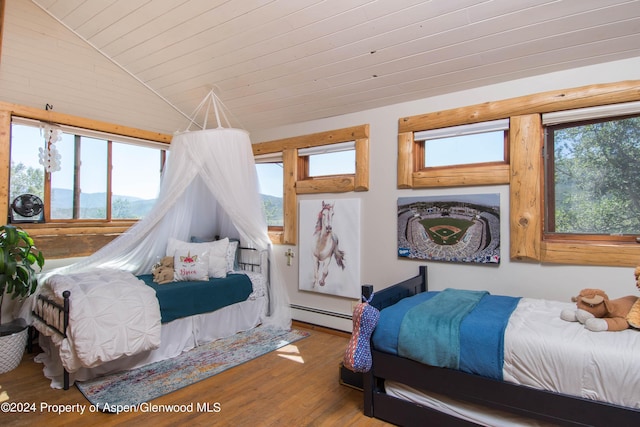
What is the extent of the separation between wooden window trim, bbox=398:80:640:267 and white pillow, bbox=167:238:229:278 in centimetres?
284

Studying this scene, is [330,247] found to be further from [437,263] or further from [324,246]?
[437,263]

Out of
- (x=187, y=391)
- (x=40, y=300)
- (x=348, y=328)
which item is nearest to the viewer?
(x=187, y=391)

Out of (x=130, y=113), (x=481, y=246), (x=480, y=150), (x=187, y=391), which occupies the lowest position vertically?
(x=187, y=391)

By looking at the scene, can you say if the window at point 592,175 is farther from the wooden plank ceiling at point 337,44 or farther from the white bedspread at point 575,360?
the white bedspread at point 575,360

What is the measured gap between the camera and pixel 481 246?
117 inches

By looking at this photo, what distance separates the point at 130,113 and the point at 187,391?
327 cm

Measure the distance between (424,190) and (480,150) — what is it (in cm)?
60

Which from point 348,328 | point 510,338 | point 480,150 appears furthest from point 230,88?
point 510,338

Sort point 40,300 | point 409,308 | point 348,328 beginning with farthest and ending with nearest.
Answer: point 348,328
point 40,300
point 409,308

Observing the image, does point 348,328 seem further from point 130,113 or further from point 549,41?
point 130,113

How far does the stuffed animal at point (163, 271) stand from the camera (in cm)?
345

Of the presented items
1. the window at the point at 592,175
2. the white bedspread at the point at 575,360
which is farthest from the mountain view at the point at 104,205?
the white bedspread at the point at 575,360

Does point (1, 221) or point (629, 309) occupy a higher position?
point (1, 221)

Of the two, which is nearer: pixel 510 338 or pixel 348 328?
pixel 510 338
